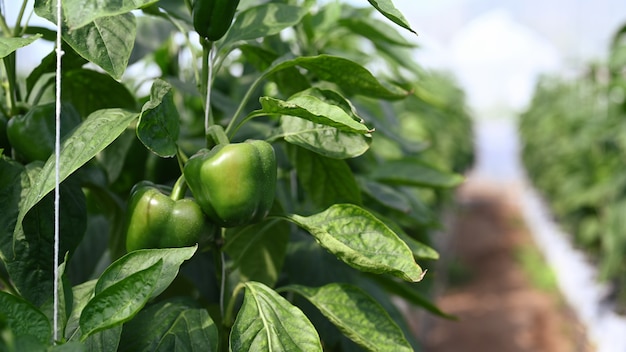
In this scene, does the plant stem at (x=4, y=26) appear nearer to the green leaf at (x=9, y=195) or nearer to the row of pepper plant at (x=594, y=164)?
the green leaf at (x=9, y=195)

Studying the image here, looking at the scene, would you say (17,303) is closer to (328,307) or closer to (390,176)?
(328,307)

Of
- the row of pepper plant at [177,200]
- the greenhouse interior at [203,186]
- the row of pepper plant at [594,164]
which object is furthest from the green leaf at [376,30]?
the row of pepper plant at [594,164]

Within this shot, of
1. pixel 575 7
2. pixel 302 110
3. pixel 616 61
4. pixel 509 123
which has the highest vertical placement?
pixel 575 7

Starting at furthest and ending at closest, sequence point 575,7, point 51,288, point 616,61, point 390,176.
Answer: point 575,7 < point 616,61 < point 390,176 < point 51,288

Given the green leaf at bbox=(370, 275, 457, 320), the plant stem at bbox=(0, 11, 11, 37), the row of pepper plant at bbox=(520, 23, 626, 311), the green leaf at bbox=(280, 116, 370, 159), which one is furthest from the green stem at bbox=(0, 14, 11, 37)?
the row of pepper plant at bbox=(520, 23, 626, 311)

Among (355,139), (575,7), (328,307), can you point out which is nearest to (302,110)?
(355,139)

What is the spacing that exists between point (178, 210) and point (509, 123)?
19.9 m

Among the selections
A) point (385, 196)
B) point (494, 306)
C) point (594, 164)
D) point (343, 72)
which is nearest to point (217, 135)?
point (343, 72)

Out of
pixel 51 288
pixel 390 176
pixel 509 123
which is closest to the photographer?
pixel 51 288

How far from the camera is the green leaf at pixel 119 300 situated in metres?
0.54

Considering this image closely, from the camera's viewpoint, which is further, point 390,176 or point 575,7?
point 575,7

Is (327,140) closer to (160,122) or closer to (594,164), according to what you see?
(160,122)

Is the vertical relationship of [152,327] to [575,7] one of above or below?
below

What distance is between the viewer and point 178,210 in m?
0.68
